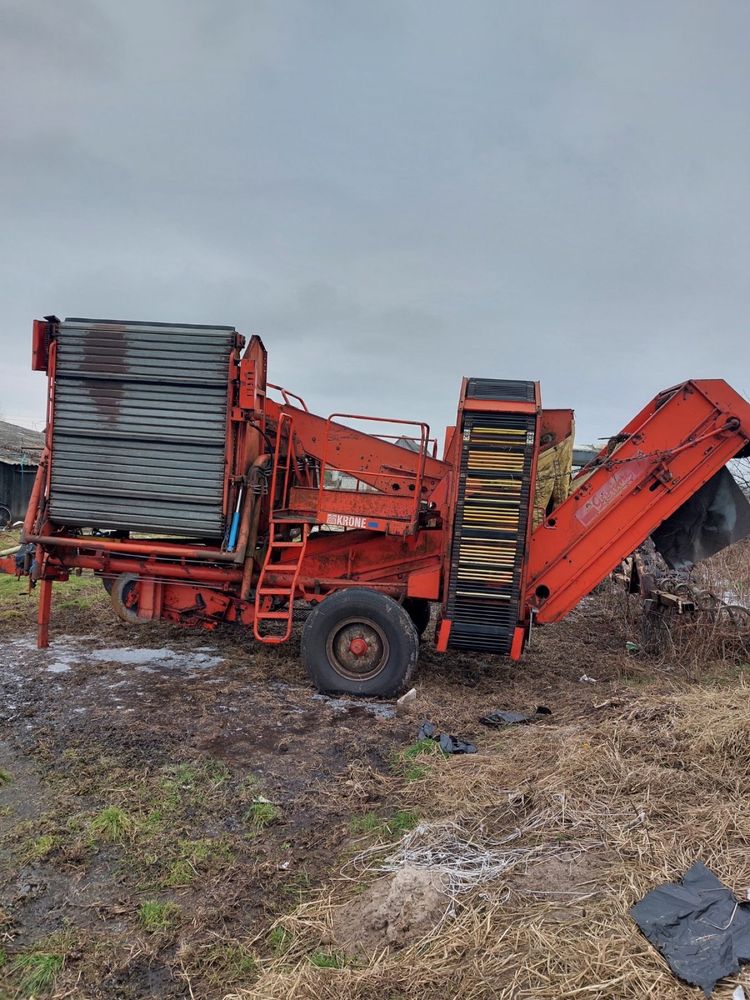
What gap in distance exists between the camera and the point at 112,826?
379cm

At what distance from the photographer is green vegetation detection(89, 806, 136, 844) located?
12.2ft

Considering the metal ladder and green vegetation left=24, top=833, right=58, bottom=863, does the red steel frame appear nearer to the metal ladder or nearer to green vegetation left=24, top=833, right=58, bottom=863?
the metal ladder

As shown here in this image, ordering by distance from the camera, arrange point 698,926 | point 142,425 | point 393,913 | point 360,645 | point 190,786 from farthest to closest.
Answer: point 142,425
point 360,645
point 190,786
point 393,913
point 698,926

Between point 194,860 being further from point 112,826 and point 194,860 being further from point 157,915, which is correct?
point 112,826

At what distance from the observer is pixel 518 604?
616 cm

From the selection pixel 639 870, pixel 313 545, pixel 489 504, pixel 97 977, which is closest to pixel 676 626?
pixel 489 504

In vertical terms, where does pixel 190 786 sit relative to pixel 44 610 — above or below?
below

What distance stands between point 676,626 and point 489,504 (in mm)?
3239

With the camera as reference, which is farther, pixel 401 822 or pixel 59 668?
pixel 59 668

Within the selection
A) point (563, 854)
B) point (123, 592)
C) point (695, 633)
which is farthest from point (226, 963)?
point (695, 633)

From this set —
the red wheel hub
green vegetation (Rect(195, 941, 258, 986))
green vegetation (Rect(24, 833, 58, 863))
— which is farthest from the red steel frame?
green vegetation (Rect(195, 941, 258, 986))

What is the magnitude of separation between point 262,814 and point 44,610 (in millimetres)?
4319

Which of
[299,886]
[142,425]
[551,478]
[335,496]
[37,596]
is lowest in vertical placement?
[299,886]

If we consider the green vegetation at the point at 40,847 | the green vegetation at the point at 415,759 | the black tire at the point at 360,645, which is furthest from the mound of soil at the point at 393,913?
the black tire at the point at 360,645
